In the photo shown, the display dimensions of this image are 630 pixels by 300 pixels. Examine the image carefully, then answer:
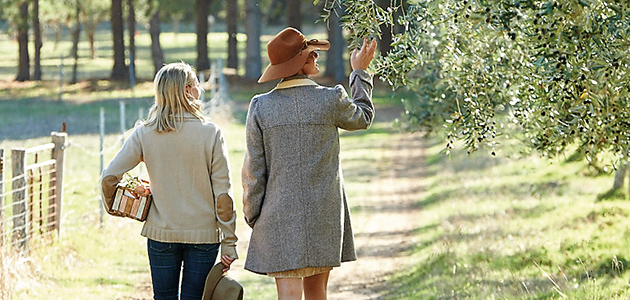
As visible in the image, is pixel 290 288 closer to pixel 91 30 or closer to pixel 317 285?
pixel 317 285

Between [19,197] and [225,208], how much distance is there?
4219 mm

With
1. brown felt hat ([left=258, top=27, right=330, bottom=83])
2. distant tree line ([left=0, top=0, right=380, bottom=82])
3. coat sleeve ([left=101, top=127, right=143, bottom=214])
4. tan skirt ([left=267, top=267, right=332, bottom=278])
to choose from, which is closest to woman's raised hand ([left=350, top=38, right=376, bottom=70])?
brown felt hat ([left=258, top=27, right=330, bottom=83])

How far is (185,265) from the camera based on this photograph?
16.4 ft

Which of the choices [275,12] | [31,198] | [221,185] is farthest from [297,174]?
[275,12]

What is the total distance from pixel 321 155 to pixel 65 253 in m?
5.06

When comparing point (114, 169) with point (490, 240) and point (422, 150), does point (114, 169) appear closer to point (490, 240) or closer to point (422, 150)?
point (490, 240)

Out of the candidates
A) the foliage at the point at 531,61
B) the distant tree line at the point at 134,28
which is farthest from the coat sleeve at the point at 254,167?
the distant tree line at the point at 134,28

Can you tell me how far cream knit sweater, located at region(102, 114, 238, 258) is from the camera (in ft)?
15.7

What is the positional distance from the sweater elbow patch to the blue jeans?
0.65 feet

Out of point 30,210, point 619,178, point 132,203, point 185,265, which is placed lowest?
point 619,178

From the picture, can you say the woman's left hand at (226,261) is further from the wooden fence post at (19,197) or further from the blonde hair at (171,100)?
the wooden fence post at (19,197)

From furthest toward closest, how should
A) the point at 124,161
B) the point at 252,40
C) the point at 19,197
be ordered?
1. the point at 252,40
2. the point at 19,197
3. the point at 124,161

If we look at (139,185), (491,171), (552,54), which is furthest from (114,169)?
(491,171)

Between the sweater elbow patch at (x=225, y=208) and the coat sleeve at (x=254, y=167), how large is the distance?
14cm
